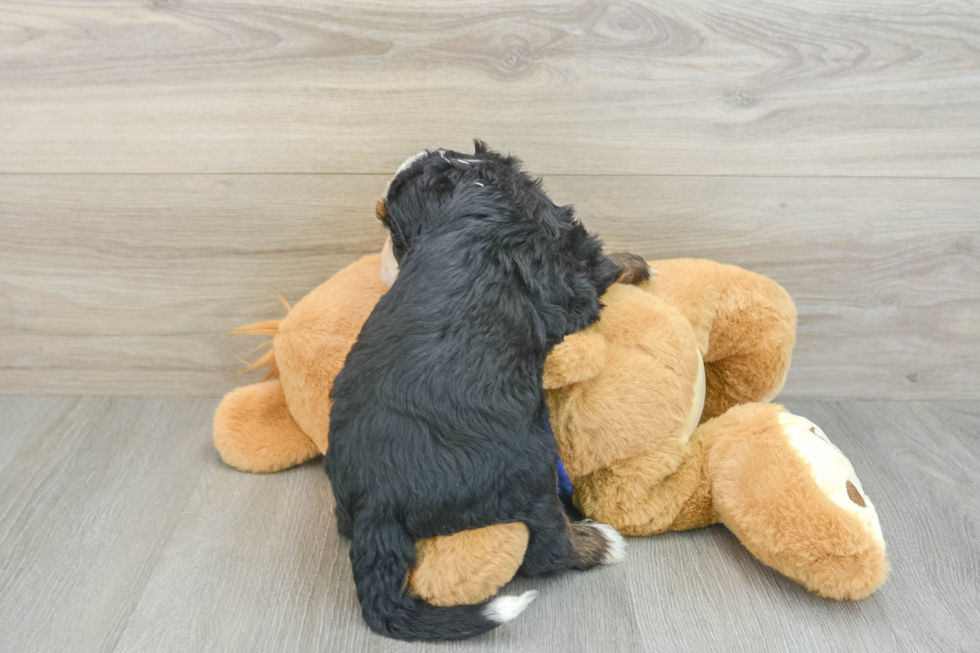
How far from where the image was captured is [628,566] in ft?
2.76

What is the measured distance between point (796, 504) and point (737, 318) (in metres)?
0.26

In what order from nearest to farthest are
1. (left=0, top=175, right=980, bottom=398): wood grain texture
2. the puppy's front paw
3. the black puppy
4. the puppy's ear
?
1. the black puppy
2. the puppy's front paw
3. the puppy's ear
4. (left=0, top=175, right=980, bottom=398): wood grain texture

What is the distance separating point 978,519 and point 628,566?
0.47 metres

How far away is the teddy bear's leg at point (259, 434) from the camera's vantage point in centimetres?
101

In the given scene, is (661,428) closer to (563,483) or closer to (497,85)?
(563,483)

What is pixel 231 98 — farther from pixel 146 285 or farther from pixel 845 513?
pixel 845 513

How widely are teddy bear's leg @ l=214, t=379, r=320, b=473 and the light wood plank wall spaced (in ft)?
0.56

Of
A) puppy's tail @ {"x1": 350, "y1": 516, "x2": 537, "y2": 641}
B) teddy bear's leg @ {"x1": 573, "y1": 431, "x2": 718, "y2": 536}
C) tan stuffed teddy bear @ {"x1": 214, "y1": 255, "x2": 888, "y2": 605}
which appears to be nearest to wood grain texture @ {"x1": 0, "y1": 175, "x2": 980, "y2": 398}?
tan stuffed teddy bear @ {"x1": 214, "y1": 255, "x2": 888, "y2": 605}

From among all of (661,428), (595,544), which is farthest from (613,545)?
(661,428)

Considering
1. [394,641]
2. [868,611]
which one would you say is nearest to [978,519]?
[868,611]

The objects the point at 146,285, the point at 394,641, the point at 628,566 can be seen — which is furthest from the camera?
the point at 146,285

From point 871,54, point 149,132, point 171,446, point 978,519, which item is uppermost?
point 871,54

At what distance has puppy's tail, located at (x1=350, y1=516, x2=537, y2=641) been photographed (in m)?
0.71

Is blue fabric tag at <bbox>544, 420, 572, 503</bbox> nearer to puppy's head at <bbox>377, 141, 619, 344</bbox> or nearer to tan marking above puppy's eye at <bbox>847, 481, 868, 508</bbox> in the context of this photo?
puppy's head at <bbox>377, 141, 619, 344</bbox>
